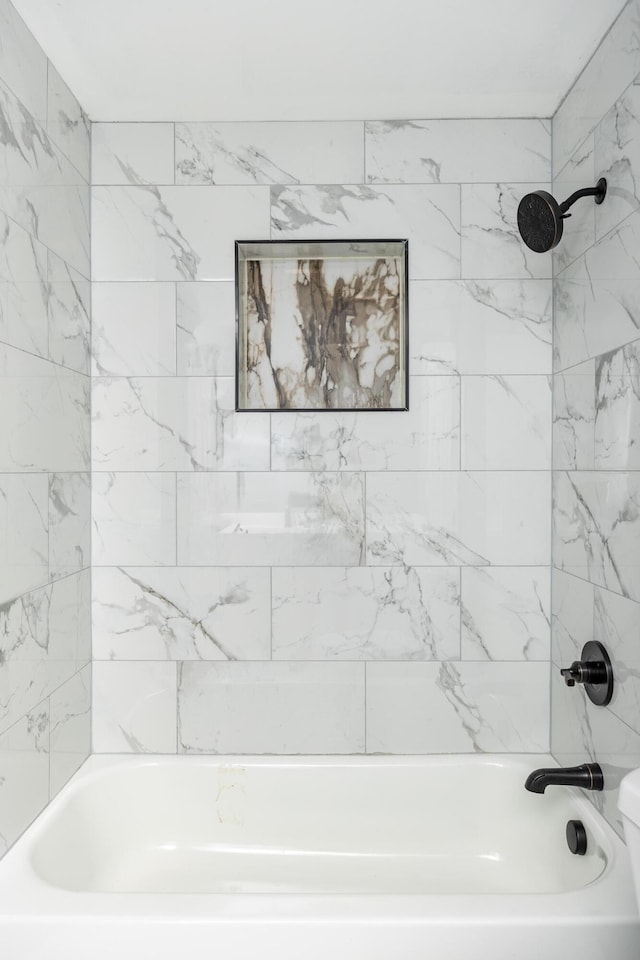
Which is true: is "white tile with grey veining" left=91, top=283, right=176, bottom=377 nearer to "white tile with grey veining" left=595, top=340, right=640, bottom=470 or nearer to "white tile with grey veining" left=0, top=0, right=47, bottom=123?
"white tile with grey veining" left=0, top=0, right=47, bottom=123

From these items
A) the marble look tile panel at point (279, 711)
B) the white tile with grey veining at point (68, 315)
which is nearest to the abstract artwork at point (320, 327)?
the white tile with grey veining at point (68, 315)

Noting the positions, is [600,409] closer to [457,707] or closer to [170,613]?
[457,707]

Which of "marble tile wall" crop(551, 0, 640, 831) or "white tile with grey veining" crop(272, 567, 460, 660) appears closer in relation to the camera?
"marble tile wall" crop(551, 0, 640, 831)

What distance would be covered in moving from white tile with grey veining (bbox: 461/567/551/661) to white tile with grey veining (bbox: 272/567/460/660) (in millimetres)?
43

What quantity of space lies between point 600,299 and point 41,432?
150 centimetres

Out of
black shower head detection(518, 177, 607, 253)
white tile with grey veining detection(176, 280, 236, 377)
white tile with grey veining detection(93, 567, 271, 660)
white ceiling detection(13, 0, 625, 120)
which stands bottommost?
white tile with grey veining detection(93, 567, 271, 660)

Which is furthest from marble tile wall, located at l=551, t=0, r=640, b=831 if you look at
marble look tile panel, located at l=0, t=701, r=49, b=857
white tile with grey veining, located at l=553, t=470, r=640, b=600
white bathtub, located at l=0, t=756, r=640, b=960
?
marble look tile panel, located at l=0, t=701, r=49, b=857

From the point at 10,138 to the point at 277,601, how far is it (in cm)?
144

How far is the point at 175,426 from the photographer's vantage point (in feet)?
6.93

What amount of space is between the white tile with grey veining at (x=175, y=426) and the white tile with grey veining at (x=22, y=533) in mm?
388

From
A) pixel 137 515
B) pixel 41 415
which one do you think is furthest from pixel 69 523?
pixel 41 415

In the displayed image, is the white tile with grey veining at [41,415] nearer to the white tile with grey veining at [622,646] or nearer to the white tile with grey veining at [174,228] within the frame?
the white tile with grey veining at [174,228]

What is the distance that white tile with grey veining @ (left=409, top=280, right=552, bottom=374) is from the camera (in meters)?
2.10

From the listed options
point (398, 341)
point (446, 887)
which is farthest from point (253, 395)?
point (446, 887)
